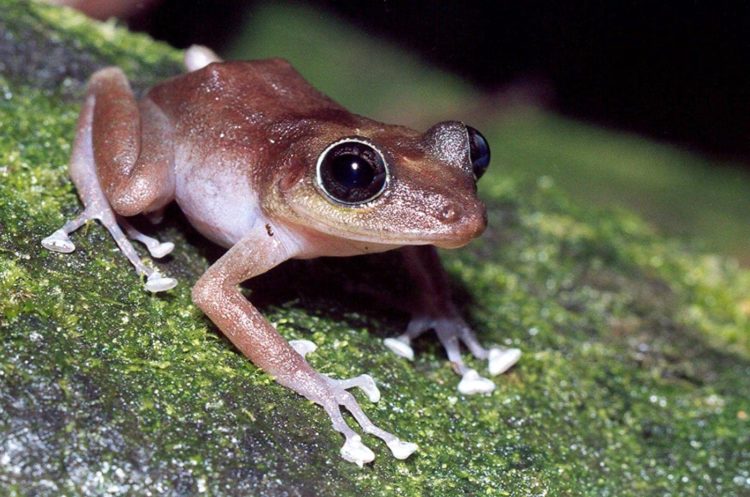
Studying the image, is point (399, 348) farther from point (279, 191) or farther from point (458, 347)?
point (279, 191)

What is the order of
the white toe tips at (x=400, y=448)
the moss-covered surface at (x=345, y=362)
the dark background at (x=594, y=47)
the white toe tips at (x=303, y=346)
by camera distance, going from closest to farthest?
the moss-covered surface at (x=345, y=362) → the white toe tips at (x=400, y=448) → the white toe tips at (x=303, y=346) → the dark background at (x=594, y=47)

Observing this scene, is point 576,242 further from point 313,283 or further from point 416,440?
point 416,440

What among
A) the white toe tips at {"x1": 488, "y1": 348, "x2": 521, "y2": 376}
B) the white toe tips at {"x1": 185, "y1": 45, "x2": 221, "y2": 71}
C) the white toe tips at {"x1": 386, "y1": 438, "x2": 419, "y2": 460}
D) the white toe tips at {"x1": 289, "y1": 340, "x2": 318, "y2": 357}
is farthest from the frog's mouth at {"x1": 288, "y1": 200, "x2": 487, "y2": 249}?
the white toe tips at {"x1": 185, "y1": 45, "x2": 221, "y2": 71}

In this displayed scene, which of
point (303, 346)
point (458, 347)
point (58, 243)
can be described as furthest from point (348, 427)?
point (58, 243)

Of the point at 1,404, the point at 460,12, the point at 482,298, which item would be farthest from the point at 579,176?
the point at 1,404

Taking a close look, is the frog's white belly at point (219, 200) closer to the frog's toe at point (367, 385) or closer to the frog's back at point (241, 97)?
the frog's back at point (241, 97)

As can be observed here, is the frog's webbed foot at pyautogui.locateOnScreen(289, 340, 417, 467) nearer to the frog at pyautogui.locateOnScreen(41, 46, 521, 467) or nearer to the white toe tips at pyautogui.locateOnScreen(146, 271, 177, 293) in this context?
the frog at pyautogui.locateOnScreen(41, 46, 521, 467)

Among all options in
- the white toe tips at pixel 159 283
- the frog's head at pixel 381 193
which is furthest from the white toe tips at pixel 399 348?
the white toe tips at pixel 159 283
